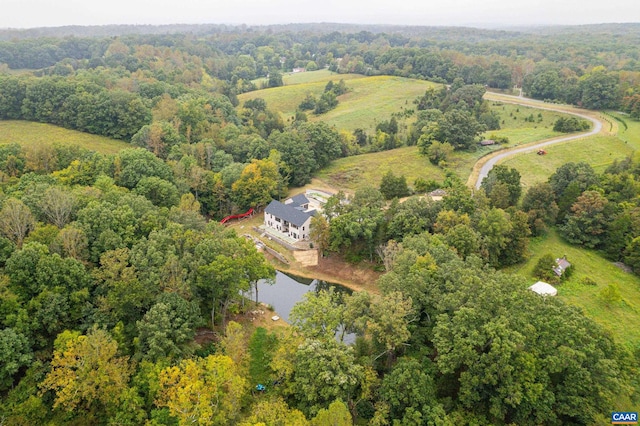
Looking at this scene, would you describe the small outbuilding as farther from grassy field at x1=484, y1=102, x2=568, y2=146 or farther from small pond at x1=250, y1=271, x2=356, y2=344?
grassy field at x1=484, y1=102, x2=568, y2=146

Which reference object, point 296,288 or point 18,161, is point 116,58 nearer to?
point 18,161

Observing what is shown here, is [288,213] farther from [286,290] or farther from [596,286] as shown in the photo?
[596,286]

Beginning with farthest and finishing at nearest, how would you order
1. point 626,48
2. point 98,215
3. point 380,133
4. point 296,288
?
point 626,48
point 380,133
point 296,288
point 98,215

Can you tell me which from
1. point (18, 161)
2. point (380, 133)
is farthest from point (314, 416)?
point (380, 133)

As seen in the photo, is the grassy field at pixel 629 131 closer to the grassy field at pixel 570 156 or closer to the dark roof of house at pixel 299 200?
the grassy field at pixel 570 156

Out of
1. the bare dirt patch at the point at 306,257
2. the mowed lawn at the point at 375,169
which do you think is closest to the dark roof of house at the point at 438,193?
the mowed lawn at the point at 375,169

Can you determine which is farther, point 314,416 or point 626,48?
point 626,48
